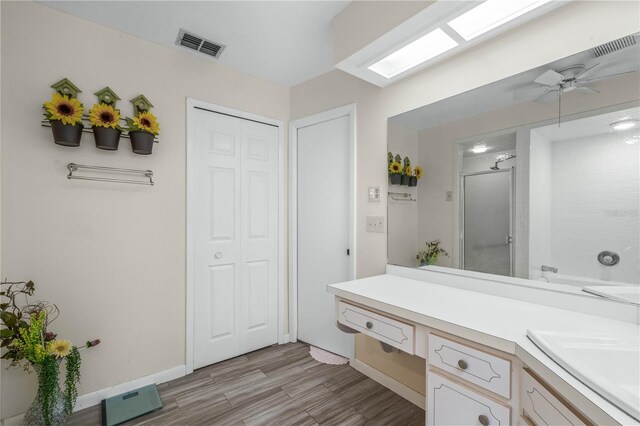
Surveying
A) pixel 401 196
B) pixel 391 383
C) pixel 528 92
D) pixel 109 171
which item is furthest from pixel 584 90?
pixel 109 171

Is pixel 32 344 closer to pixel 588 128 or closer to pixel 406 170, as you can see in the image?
pixel 406 170

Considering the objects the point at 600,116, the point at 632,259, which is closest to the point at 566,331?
the point at 632,259

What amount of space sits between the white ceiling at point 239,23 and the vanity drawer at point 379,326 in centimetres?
186

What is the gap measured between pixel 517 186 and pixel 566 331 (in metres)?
0.74

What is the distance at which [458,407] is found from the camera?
1.18 m

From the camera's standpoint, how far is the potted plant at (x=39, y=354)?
1528mm

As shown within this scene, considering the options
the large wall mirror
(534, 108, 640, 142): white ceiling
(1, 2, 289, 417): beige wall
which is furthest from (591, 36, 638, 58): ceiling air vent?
(1, 2, 289, 417): beige wall

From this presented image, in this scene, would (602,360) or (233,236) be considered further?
(233,236)

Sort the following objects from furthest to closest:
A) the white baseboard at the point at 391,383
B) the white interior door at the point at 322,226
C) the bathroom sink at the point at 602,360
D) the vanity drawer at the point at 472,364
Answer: the white interior door at the point at 322,226 < the white baseboard at the point at 391,383 < the vanity drawer at the point at 472,364 < the bathroom sink at the point at 602,360

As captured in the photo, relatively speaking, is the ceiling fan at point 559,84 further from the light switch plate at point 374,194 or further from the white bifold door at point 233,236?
the white bifold door at point 233,236

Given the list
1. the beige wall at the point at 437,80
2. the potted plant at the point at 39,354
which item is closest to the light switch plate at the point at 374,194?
the beige wall at the point at 437,80

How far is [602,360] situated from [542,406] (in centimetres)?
22

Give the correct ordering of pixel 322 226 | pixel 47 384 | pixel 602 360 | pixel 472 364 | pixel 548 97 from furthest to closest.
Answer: pixel 322 226 → pixel 47 384 → pixel 548 97 → pixel 472 364 → pixel 602 360

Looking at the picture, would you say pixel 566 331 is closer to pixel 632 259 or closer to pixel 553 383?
pixel 553 383
